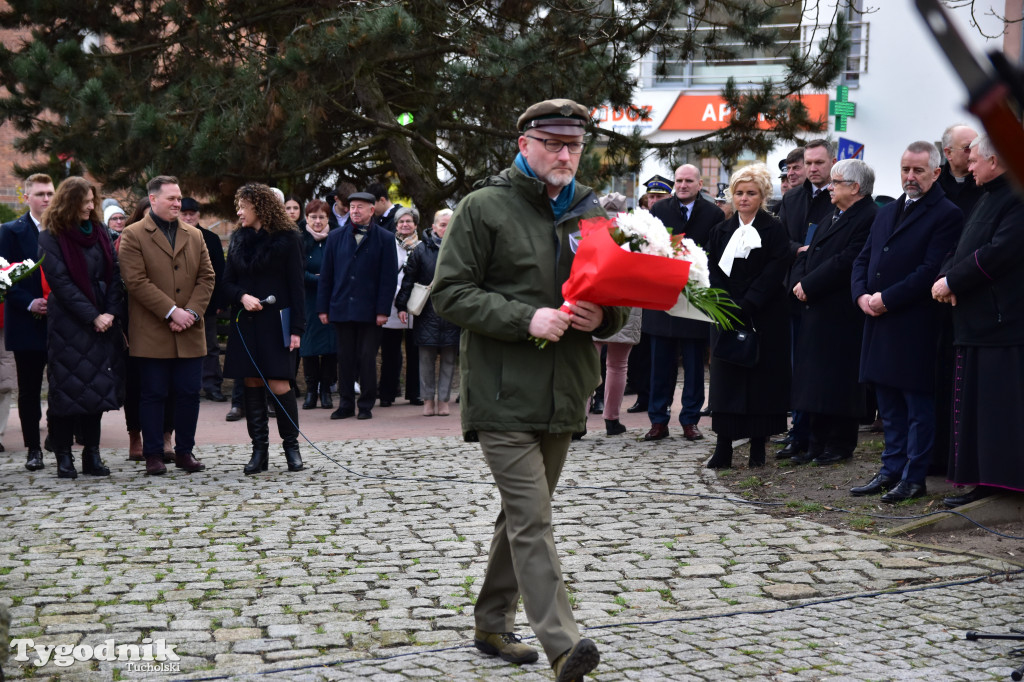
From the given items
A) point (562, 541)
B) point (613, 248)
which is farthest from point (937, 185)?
point (613, 248)

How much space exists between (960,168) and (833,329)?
1428 millimetres

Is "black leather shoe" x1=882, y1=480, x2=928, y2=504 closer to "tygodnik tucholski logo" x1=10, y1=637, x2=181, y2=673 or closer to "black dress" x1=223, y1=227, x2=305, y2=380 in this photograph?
"black dress" x1=223, y1=227, x2=305, y2=380

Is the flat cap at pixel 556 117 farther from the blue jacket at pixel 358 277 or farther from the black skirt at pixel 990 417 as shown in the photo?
the blue jacket at pixel 358 277

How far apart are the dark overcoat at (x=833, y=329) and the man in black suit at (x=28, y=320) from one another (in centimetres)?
582

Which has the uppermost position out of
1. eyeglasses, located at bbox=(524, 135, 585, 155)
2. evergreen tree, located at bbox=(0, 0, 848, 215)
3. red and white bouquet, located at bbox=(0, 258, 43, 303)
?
evergreen tree, located at bbox=(0, 0, 848, 215)

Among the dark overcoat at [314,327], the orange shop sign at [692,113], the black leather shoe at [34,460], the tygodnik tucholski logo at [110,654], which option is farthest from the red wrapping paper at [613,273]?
the orange shop sign at [692,113]

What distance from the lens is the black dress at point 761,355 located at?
8.80 m

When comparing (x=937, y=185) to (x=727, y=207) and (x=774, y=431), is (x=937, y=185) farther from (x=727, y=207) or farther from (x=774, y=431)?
(x=727, y=207)

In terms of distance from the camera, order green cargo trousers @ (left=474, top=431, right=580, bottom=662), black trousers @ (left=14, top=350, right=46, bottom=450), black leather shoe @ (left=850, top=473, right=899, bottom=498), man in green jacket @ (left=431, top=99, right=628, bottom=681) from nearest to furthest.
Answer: green cargo trousers @ (left=474, top=431, right=580, bottom=662)
man in green jacket @ (left=431, top=99, right=628, bottom=681)
black leather shoe @ (left=850, top=473, right=899, bottom=498)
black trousers @ (left=14, top=350, right=46, bottom=450)

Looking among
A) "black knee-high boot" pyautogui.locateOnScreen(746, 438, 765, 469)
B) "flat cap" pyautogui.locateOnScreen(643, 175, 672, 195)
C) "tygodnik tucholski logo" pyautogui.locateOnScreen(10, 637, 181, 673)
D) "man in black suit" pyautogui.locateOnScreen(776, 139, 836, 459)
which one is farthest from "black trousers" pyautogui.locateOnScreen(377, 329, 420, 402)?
"tygodnik tucholski logo" pyautogui.locateOnScreen(10, 637, 181, 673)

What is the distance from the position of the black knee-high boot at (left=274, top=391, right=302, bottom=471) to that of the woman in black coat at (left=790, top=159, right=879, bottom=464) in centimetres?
383

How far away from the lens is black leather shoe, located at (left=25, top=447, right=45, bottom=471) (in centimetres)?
938

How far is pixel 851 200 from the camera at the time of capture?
28.2 ft

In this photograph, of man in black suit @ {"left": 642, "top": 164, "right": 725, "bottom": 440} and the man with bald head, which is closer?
the man with bald head
